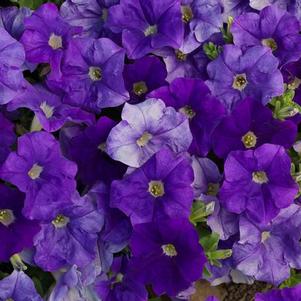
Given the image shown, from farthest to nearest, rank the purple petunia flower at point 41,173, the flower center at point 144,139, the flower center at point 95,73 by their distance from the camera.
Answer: the flower center at point 95,73, the flower center at point 144,139, the purple petunia flower at point 41,173

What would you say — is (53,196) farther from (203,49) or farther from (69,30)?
(203,49)

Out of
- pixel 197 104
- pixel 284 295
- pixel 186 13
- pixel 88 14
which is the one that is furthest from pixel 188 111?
pixel 284 295

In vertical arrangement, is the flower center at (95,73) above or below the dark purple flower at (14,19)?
below

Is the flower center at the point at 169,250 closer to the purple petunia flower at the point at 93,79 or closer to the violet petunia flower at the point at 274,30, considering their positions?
the purple petunia flower at the point at 93,79

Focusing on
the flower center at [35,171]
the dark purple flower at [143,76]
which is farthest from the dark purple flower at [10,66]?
the dark purple flower at [143,76]

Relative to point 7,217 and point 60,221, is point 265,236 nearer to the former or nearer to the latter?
point 60,221

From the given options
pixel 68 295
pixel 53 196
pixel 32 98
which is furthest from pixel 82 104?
pixel 68 295
